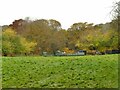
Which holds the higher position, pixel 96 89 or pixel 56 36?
pixel 56 36

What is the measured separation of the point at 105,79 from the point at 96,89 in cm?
83

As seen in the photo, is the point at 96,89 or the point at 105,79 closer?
the point at 96,89

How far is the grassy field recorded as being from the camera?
8.63 meters

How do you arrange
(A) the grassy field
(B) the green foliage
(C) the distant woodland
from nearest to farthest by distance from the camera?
(A) the grassy field, (B) the green foliage, (C) the distant woodland

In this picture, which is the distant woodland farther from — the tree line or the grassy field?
the grassy field

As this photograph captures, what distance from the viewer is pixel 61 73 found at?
9.89 meters

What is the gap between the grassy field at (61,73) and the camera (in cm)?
863

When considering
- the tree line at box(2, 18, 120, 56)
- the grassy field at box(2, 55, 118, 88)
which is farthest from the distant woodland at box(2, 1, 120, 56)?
the grassy field at box(2, 55, 118, 88)

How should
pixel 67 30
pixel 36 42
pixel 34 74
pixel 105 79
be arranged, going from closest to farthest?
pixel 105 79
pixel 34 74
pixel 36 42
pixel 67 30

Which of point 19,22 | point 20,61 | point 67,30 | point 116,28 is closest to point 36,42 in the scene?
point 19,22

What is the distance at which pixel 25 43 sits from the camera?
2838 cm

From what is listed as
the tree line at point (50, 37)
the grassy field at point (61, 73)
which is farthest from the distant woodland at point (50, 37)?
the grassy field at point (61, 73)

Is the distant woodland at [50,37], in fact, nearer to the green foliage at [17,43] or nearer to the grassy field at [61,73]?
the green foliage at [17,43]

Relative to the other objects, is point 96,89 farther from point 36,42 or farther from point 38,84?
point 36,42
